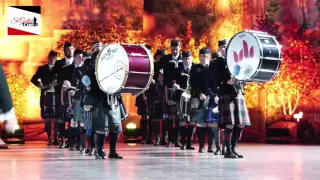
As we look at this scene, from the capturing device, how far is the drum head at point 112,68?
32.8ft

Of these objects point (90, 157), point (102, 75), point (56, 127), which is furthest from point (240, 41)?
point (56, 127)

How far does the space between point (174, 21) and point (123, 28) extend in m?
1.44

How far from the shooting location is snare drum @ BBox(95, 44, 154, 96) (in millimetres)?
9977

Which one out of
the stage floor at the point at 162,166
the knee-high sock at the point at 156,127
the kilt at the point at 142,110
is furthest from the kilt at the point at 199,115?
the kilt at the point at 142,110

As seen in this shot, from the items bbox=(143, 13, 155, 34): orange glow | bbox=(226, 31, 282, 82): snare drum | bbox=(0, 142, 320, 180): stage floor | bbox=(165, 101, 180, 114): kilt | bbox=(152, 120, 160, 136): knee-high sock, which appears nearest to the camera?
bbox=(0, 142, 320, 180): stage floor

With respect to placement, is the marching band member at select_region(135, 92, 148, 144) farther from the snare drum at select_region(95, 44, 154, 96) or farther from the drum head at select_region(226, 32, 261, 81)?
the snare drum at select_region(95, 44, 154, 96)

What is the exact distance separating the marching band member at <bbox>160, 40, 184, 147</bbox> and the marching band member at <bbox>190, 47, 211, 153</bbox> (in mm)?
1043

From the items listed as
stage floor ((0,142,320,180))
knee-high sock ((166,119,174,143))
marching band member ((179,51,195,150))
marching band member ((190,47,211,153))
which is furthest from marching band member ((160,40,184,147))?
stage floor ((0,142,320,180))

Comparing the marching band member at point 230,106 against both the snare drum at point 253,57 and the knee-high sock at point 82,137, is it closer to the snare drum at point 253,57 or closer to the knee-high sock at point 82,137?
the snare drum at point 253,57

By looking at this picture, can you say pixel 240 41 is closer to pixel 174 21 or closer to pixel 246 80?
pixel 246 80

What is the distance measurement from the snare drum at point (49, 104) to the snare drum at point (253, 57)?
478 cm

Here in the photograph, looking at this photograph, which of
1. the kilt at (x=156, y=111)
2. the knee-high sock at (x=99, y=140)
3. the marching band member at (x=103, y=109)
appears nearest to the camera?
the marching band member at (x=103, y=109)

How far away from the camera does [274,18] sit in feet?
55.9

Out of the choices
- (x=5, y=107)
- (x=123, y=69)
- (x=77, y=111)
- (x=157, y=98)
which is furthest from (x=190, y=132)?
(x=5, y=107)
